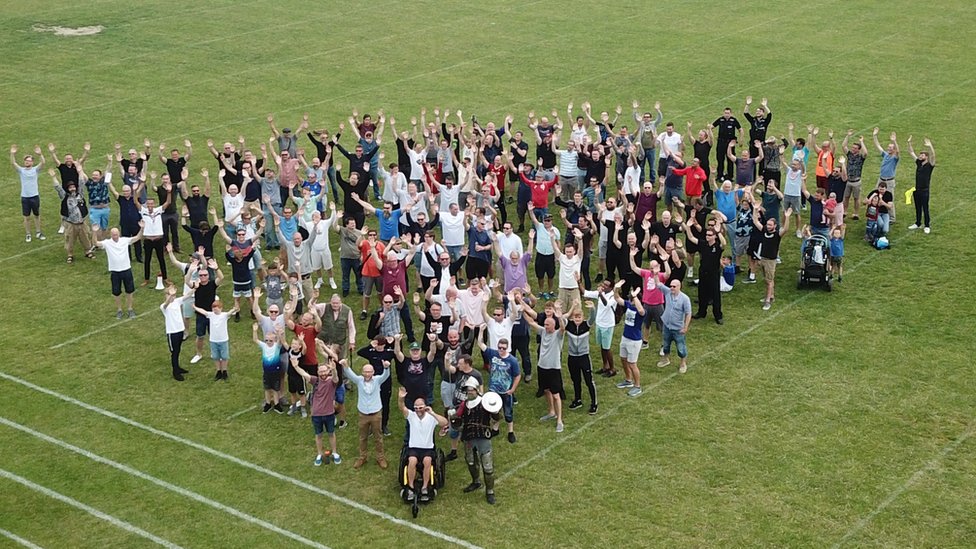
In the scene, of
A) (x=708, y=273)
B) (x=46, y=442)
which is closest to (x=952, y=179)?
(x=708, y=273)

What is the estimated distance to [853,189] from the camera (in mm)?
26672

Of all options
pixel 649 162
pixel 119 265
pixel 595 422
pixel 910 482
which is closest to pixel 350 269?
pixel 119 265

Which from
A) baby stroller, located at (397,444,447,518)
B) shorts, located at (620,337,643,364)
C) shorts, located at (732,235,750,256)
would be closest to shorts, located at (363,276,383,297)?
shorts, located at (620,337,643,364)

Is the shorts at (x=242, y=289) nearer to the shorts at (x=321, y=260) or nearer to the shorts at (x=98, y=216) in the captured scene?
the shorts at (x=321, y=260)

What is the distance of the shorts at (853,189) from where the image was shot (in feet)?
87.1

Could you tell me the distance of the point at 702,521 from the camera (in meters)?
16.2

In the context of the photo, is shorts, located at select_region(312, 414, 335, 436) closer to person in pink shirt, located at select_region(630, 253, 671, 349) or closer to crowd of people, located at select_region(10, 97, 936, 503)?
crowd of people, located at select_region(10, 97, 936, 503)

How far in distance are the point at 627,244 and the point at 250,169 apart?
844 centimetres

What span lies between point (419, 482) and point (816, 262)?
1030 cm

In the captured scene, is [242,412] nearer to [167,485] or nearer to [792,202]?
[167,485]

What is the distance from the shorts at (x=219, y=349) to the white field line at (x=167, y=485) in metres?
2.78

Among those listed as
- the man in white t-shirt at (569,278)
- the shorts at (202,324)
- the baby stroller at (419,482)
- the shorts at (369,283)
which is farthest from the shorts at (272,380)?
the man in white t-shirt at (569,278)

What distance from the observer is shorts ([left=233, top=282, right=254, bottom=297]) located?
73.0 ft

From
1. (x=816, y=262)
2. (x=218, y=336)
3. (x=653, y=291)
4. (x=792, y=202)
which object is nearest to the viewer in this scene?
(x=218, y=336)
